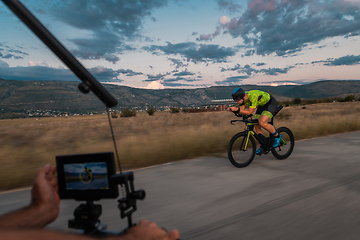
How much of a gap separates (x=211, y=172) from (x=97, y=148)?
17.2ft

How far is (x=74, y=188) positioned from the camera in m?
1.55

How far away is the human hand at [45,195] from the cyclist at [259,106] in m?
4.63

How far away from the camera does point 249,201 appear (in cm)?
373

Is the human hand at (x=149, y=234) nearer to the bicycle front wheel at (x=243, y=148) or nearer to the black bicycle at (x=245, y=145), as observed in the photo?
the black bicycle at (x=245, y=145)

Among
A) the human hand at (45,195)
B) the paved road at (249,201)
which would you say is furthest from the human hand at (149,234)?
the paved road at (249,201)

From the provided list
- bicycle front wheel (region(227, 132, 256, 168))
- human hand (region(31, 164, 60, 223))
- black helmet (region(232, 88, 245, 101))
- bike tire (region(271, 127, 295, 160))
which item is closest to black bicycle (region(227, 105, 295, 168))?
bicycle front wheel (region(227, 132, 256, 168))

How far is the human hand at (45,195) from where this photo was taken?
145 cm

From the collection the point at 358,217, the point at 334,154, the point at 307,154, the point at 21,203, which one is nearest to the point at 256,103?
the point at 307,154

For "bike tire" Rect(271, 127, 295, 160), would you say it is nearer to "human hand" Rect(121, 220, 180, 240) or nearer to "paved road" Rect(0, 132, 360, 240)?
"paved road" Rect(0, 132, 360, 240)

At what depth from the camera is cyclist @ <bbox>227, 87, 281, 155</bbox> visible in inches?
230

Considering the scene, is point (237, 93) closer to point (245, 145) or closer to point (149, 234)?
point (245, 145)

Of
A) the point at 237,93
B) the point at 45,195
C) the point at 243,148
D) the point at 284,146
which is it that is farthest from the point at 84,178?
the point at 284,146

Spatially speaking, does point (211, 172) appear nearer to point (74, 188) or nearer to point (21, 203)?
point (21, 203)

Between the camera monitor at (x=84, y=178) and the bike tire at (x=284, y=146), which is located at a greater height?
the camera monitor at (x=84, y=178)
